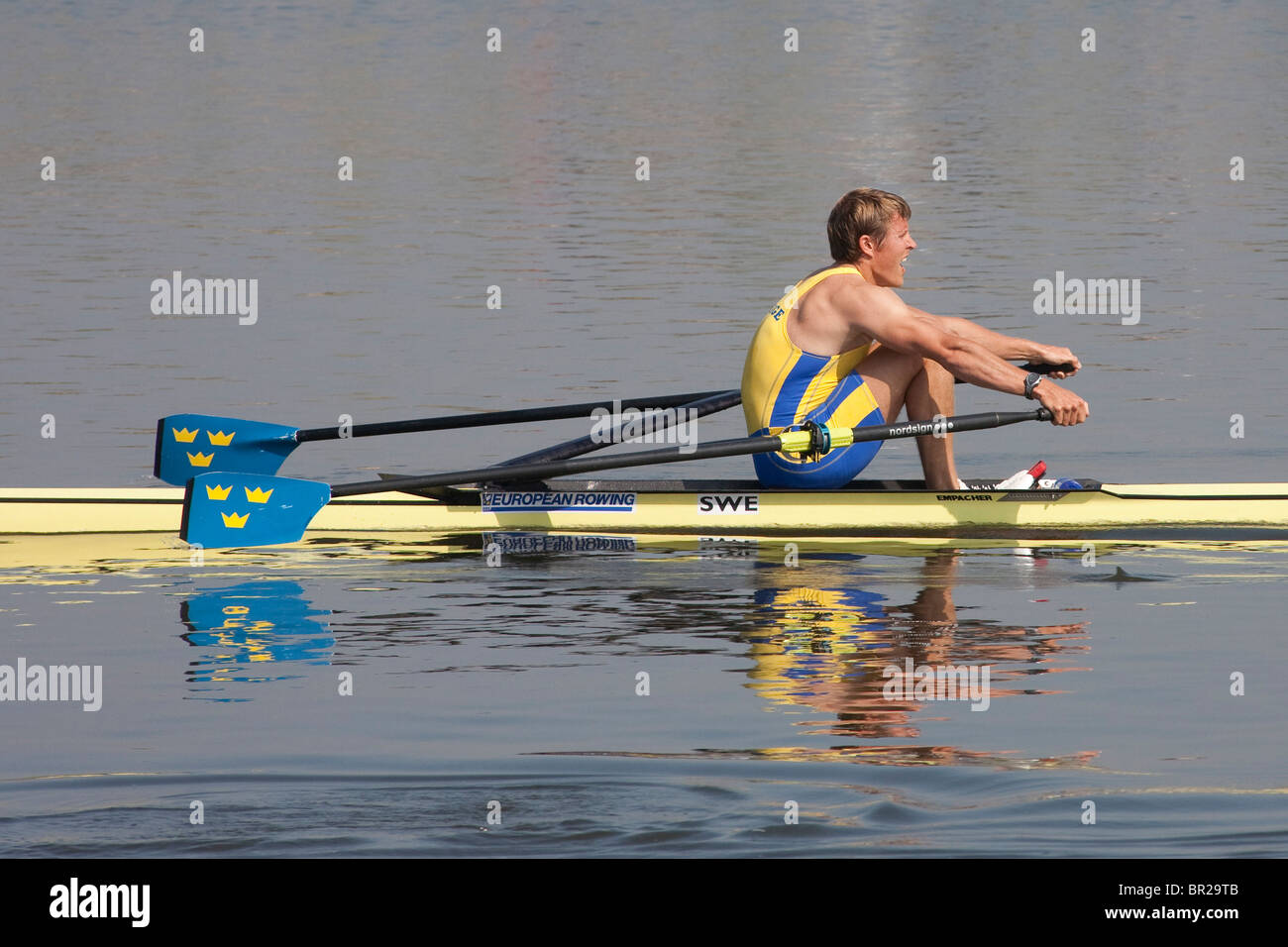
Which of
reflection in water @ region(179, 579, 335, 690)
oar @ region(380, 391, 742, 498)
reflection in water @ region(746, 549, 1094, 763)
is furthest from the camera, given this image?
oar @ region(380, 391, 742, 498)

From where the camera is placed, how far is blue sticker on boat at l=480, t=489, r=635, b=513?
32.9 feet

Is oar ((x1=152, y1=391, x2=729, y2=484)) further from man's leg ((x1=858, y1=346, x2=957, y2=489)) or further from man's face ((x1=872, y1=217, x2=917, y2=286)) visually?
man's face ((x1=872, y1=217, x2=917, y2=286))

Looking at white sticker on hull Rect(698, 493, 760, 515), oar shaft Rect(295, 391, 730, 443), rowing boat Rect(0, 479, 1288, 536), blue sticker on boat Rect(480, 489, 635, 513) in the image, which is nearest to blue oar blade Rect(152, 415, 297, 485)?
oar shaft Rect(295, 391, 730, 443)

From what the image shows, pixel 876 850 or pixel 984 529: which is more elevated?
pixel 984 529

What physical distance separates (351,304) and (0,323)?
9.38 feet

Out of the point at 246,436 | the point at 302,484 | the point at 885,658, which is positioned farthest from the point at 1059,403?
the point at 246,436

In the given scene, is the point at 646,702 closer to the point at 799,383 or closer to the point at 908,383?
the point at 799,383

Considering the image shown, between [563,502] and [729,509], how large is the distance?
80 cm

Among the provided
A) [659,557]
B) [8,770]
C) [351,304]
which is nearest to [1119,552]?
[659,557]

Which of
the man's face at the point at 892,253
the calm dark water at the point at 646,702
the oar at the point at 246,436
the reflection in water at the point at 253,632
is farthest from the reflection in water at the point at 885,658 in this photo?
the oar at the point at 246,436

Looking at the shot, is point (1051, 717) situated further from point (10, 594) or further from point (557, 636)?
point (10, 594)

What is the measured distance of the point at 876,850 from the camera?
221 inches

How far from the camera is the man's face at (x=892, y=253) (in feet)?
31.6

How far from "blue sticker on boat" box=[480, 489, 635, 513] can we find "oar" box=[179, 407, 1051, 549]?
399 millimetres
